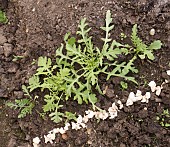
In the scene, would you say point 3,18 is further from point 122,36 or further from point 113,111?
point 113,111

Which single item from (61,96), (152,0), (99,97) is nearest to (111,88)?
(99,97)

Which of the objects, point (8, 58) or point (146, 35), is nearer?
point (146, 35)

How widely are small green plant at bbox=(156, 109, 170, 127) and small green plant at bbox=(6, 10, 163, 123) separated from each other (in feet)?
0.93

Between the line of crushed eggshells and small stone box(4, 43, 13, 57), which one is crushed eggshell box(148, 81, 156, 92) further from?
small stone box(4, 43, 13, 57)

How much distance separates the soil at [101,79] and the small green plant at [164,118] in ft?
0.07

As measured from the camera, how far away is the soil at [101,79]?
2652 millimetres

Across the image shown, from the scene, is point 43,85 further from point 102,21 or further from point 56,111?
point 102,21

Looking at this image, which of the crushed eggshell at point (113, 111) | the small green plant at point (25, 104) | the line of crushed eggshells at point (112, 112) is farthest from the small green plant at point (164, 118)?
the small green plant at point (25, 104)

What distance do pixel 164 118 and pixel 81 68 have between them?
631 mm

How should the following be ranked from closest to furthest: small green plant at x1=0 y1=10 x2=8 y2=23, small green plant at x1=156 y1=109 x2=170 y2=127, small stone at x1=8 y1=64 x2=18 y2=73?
small green plant at x1=156 y1=109 x2=170 y2=127, small stone at x1=8 y1=64 x2=18 y2=73, small green plant at x1=0 y1=10 x2=8 y2=23

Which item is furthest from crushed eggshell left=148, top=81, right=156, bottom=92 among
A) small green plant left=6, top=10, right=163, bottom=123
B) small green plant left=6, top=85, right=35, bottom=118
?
small green plant left=6, top=85, right=35, bottom=118

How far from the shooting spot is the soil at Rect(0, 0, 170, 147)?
8.70 ft

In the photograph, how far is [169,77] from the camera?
267 cm

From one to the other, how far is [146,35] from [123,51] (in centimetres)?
20
